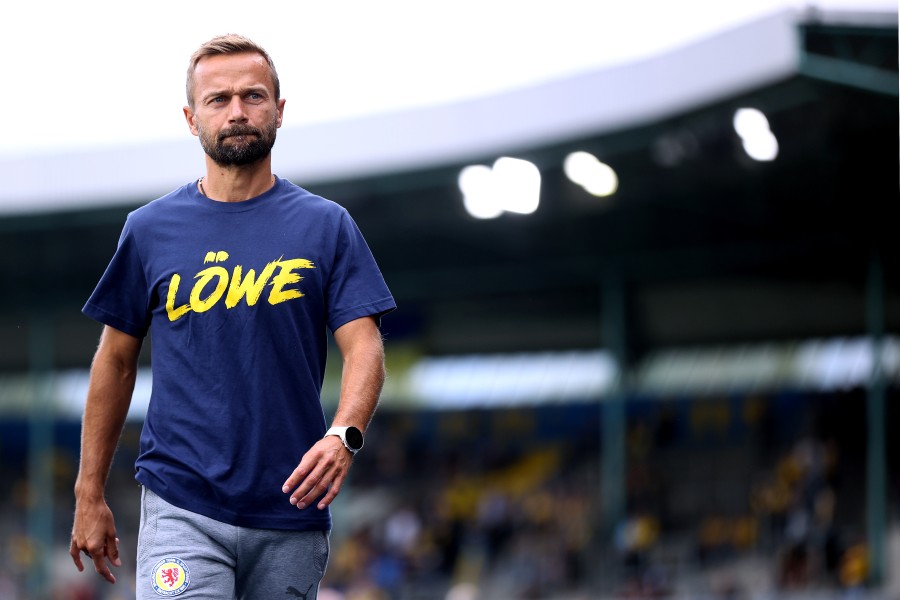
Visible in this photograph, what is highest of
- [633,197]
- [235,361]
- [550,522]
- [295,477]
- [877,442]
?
[235,361]

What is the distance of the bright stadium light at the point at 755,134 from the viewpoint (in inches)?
693

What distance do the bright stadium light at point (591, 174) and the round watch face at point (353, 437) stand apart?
1595 cm

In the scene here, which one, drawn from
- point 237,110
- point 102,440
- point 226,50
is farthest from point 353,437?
point 226,50

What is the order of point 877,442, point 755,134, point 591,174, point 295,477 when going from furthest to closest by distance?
point 591,174
point 877,442
point 755,134
point 295,477

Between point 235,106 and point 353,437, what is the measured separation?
0.82 m

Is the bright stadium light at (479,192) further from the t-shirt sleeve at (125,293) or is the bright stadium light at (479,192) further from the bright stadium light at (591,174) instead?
the t-shirt sleeve at (125,293)

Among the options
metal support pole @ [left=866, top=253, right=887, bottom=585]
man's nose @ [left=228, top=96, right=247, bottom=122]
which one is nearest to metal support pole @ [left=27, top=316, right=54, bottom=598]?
metal support pole @ [left=866, top=253, right=887, bottom=585]

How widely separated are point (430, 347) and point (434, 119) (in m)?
11.9

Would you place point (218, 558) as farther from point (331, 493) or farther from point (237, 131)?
point (237, 131)

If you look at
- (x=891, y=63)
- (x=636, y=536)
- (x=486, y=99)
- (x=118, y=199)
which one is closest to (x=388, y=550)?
(x=636, y=536)

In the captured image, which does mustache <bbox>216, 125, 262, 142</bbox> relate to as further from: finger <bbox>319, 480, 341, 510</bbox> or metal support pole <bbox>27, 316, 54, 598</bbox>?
metal support pole <bbox>27, 316, 54, 598</bbox>

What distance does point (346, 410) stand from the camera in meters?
3.47

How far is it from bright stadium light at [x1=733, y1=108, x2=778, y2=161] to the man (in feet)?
46.7

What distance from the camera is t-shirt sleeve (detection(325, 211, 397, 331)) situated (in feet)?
11.9
